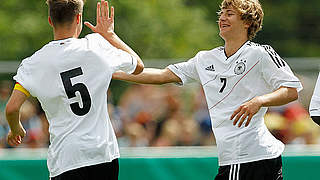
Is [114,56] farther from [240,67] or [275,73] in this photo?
[275,73]

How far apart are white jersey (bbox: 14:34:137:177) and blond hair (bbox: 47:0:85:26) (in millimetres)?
137

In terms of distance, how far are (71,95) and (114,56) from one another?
40 centimetres

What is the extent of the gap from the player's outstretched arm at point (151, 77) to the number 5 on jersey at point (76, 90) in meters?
0.93

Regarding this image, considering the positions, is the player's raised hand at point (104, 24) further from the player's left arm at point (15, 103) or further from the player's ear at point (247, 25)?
the player's ear at point (247, 25)

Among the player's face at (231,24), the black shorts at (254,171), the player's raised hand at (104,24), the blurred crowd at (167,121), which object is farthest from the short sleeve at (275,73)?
the blurred crowd at (167,121)

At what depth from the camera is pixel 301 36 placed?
61.4 ft

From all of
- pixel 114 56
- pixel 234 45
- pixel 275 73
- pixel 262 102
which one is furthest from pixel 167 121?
pixel 114 56

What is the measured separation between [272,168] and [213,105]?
0.63m

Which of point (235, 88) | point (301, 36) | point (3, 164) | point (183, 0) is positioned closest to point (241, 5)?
point (235, 88)

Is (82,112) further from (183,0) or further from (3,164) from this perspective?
(183,0)

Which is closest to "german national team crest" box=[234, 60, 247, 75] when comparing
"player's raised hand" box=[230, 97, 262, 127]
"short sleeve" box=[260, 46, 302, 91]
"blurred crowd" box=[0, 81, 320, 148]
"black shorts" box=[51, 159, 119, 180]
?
"short sleeve" box=[260, 46, 302, 91]

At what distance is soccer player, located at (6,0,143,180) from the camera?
474cm

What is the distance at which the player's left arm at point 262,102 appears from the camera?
4938 millimetres

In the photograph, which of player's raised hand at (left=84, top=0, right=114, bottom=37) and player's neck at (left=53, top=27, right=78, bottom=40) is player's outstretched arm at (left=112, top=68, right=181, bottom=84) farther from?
player's neck at (left=53, top=27, right=78, bottom=40)
